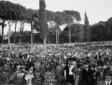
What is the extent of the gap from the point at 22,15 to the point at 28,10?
4.55 m

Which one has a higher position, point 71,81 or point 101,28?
point 101,28

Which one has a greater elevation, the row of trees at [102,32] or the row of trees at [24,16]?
A: the row of trees at [24,16]

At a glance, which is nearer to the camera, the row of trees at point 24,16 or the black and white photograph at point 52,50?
the black and white photograph at point 52,50

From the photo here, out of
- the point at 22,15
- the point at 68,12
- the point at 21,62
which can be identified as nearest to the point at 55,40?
the point at 68,12

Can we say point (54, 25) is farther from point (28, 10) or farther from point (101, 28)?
point (101, 28)

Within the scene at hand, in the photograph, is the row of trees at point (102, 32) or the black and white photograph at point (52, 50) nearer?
the black and white photograph at point (52, 50)

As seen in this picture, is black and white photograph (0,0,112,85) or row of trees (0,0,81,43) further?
row of trees (0,0,81,43)

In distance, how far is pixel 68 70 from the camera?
28.8ft

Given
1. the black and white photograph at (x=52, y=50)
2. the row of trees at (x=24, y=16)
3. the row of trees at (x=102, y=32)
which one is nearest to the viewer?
the black and white photograph at (x=52, y=50)

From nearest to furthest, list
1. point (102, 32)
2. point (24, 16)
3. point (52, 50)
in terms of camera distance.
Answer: point (52, 50) < point (24, 16) < point (102, 32)

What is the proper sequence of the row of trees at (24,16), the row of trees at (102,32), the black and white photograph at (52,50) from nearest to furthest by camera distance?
the black and white photograph at (52,50), the row of trees at (24,16), the row of trees at (102,32)

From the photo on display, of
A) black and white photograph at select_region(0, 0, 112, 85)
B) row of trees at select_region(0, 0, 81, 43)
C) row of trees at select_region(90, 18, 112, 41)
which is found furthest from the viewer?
row of trees at select_region(90, 18, 112, 41)

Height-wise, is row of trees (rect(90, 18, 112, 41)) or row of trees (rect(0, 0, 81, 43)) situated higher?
row of trees (rect(0, 0, 81, 43))

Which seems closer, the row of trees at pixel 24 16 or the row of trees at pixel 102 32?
the row of trees at pixel 24 16
